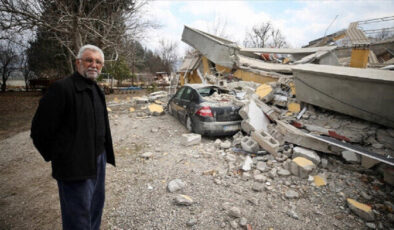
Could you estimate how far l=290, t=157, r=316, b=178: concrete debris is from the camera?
3.02 metres

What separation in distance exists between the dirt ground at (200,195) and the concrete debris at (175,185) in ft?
0.22

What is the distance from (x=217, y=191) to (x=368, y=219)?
6.47ft

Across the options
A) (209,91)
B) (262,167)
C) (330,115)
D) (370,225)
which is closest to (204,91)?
(209,91)

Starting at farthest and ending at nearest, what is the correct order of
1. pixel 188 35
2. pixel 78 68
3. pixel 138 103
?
pixel 188 35, pixel 138 103, pixel 78 68

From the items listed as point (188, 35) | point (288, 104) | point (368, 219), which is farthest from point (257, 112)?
point (188, 35)

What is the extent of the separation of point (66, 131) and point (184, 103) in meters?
4.14

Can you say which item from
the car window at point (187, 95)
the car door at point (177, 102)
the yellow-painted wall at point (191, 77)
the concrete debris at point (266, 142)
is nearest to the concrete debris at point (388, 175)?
the concrete debris at point (266, 142)

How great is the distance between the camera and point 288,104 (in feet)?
17.7

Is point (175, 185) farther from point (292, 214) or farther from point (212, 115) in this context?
point (212, 115)

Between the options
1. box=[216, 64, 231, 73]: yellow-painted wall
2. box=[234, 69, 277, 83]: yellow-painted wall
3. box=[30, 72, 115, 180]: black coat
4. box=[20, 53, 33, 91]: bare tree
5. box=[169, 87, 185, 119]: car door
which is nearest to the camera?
box=[30, 72, 115, 180]: black coat

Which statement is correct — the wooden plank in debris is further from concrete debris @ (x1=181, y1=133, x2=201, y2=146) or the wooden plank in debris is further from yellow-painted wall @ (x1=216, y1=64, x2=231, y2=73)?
yellow-painted wall @ (x1=216, y1=64, x2=231, y2=73)

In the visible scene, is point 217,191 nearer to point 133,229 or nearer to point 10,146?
point 133,229

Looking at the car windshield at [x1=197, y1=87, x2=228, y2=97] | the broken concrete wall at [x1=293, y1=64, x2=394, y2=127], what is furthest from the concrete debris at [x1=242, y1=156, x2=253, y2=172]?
the broken concrete wall at [x1=293, y1=64, x2=394, y2=127]

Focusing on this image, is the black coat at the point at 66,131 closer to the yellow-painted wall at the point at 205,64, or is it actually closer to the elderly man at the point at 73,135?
the elderly man at the point at 73,135
